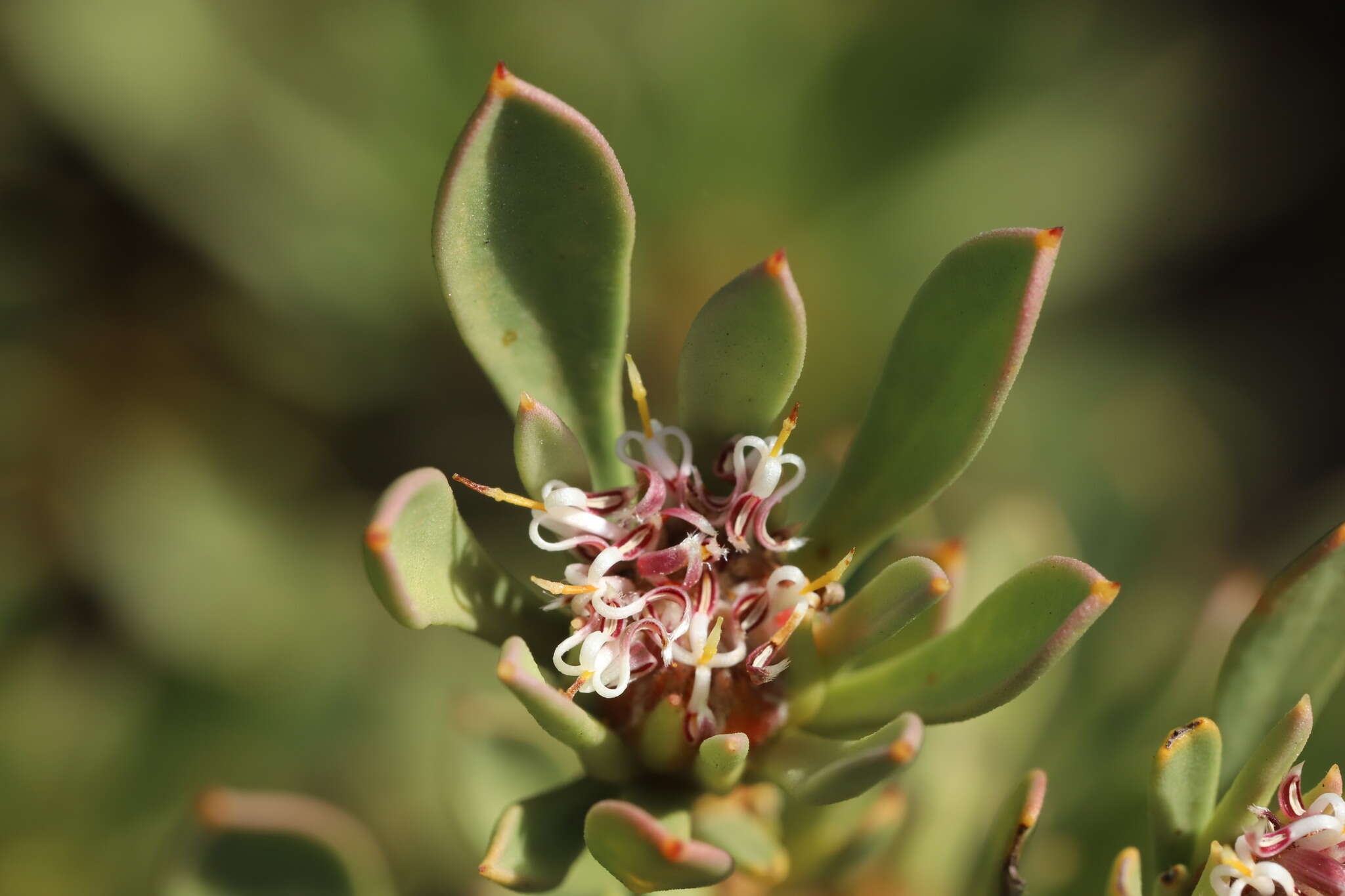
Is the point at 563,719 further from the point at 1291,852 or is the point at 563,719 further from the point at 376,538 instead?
the point at 1291,852

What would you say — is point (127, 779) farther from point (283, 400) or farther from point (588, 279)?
point (588, 279)

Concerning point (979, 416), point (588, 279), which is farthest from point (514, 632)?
point (979, 416)

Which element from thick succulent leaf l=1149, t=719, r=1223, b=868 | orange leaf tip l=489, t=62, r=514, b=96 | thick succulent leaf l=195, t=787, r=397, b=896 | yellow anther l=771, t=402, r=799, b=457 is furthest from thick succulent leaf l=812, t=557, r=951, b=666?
thick succulent leaf l=195, t=787, r=397, b=896

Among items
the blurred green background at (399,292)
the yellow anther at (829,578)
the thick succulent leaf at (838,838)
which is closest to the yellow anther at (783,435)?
the yellow anther at (829,578)

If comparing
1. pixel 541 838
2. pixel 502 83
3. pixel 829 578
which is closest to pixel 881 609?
pixel 829 578

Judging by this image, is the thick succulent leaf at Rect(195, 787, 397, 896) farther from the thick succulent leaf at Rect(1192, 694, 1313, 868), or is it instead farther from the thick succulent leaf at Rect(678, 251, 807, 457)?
the thick succulent leaf at Rect(1192, 694, 1313, 868)

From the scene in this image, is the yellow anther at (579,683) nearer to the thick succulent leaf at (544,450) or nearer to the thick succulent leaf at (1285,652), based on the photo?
the thick succulent leaf at (544,450)
